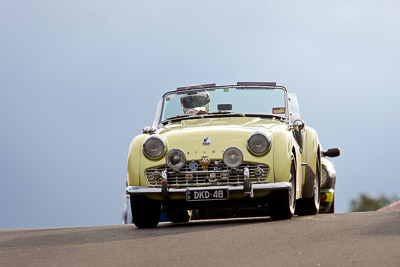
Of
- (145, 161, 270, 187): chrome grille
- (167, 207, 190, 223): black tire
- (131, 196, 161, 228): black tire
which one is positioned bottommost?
(167, 207, 190, 223): black tire

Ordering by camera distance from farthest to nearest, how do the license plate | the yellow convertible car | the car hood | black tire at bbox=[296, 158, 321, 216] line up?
black tire at bbox=[296, 158, 321, 216], the car hood, the yellow convertible car, the license plate

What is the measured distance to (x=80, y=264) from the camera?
6.27 metres

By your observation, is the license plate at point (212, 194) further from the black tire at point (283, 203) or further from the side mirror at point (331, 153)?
the side mirror at point (331, 153)

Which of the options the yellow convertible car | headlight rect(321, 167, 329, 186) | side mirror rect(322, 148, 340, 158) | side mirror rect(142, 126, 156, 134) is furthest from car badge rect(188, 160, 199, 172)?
headlight rect(321, 167, 329, 186)

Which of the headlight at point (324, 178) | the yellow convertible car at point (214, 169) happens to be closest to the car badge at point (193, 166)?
the yellow convertible car at point (214, 169)

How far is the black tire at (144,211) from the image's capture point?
1007cm

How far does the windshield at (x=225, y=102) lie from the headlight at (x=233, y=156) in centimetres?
182

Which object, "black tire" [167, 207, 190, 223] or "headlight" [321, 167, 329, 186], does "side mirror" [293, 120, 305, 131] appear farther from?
"headlight" [321, 167, 329, 186]

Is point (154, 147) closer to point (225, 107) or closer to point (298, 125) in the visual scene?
point (225, 107)

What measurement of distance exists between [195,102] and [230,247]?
5.31 metres

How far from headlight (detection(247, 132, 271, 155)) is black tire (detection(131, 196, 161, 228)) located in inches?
52.4

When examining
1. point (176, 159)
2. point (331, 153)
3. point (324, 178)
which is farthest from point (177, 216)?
point (324, 178)

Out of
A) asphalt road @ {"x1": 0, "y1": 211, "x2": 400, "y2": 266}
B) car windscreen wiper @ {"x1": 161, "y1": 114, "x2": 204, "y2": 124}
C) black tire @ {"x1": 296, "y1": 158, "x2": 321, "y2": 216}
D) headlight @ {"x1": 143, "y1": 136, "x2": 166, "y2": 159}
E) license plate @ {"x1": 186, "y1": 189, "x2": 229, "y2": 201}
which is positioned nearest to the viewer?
asphalt road @ {"x1": 0, "y1": 211, "x2": 400, "y2": 266}

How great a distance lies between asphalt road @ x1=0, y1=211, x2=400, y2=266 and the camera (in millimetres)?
5898
